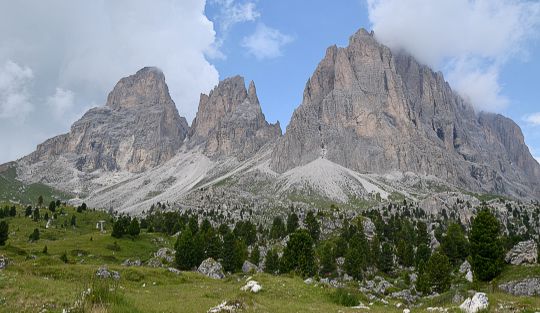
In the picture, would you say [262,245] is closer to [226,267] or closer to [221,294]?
[226,267]

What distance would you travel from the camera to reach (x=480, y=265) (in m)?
54.2

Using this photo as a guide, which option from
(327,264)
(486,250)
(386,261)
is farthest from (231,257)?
(486,250)

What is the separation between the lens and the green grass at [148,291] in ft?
54.6

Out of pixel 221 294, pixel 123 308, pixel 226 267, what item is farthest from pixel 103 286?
pixel 226 267

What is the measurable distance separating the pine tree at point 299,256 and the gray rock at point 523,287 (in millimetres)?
33304

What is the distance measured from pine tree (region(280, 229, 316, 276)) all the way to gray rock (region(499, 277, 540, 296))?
33304 mm

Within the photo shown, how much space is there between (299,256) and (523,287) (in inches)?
1445

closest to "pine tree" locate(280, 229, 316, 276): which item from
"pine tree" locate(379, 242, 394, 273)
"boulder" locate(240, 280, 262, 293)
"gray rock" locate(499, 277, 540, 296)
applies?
"gray rock" locate(499, 277, 540, 296)

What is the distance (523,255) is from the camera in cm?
5772

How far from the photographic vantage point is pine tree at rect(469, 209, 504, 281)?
2130 inches

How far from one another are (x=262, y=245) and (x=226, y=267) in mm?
50353

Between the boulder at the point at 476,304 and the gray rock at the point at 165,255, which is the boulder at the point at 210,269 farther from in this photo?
the boulder at the point at 476,304

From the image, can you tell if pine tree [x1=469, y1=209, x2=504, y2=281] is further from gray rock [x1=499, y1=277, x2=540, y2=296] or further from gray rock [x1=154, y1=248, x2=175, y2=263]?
gray rock [x1=154, y1=248, x2=175, y2=263]

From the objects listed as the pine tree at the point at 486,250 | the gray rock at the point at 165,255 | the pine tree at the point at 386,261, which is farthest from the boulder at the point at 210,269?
the pine tree at the point at 386,261
